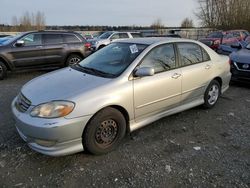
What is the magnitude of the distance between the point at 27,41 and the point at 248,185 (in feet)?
26.9

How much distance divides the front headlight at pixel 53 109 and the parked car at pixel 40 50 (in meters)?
6.03

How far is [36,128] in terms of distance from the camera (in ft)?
10.6

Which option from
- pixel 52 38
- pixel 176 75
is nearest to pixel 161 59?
pixel 176 75

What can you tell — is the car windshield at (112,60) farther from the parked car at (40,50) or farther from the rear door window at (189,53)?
the parked car at (40,50)

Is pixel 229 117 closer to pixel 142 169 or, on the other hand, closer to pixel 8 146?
pixel 142 169

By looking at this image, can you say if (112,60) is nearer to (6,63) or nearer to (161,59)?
(161,59)

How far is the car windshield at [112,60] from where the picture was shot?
408 cm

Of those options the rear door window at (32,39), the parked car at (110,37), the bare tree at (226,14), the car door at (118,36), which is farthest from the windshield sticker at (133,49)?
the bare tree at (226,14)

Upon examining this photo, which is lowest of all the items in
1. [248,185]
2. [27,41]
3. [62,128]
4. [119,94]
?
[248,185]

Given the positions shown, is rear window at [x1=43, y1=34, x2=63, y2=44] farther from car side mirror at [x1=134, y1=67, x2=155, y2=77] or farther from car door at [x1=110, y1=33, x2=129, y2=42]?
car door at [x1=110, y1=33, x2=129, y2=42]

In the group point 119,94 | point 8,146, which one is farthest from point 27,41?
point 119,94

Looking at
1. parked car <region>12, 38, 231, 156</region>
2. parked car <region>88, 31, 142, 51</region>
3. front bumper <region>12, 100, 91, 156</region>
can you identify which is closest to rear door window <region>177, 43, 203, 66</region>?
parked car <region>12, 38, 231, 156</region>

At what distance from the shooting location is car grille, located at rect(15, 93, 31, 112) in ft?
11.5

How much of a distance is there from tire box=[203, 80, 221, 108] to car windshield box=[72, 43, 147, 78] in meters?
1.85
